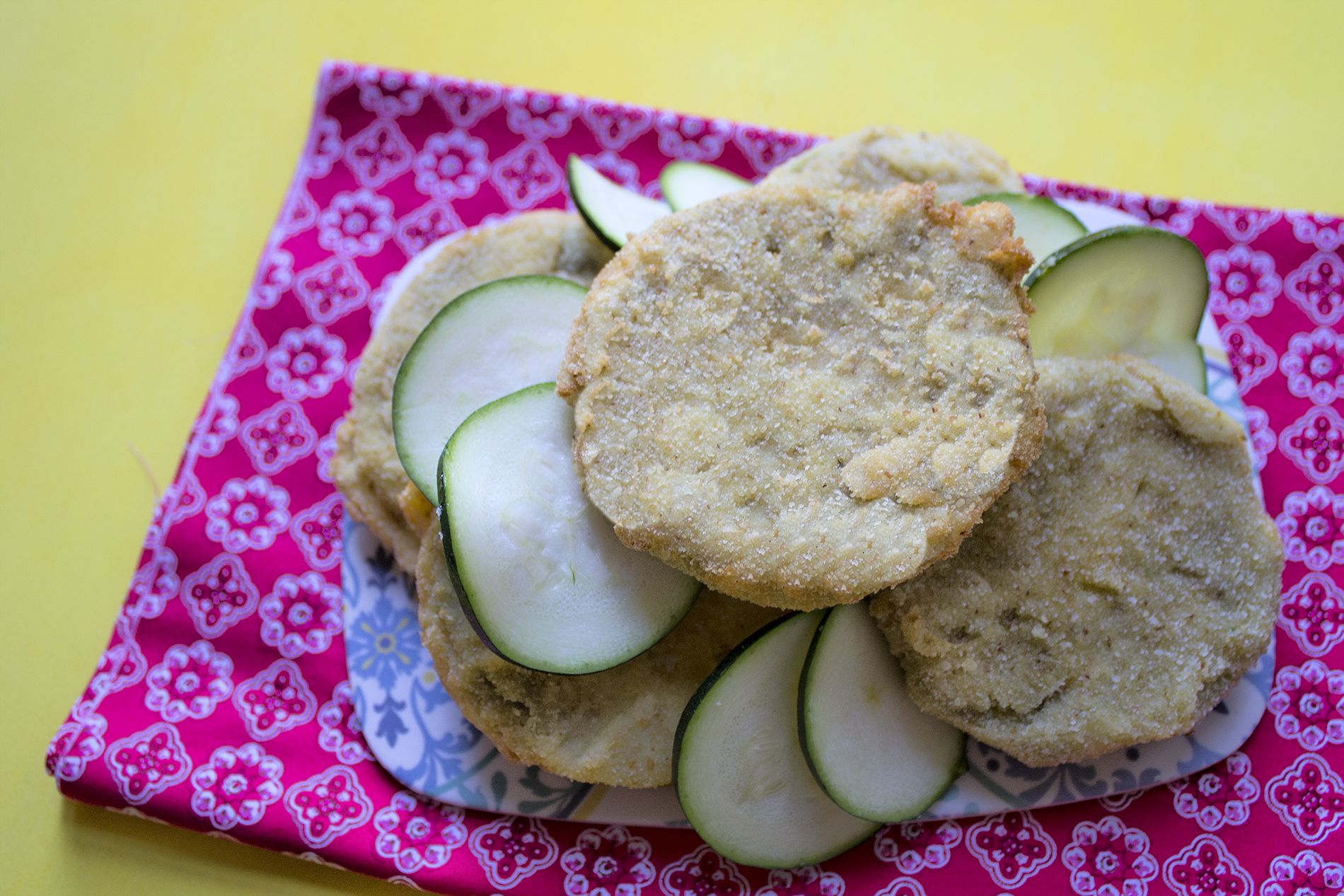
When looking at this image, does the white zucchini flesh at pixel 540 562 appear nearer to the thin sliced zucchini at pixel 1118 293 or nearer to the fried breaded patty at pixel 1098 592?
the fried breaded patty at pixel 1098 592

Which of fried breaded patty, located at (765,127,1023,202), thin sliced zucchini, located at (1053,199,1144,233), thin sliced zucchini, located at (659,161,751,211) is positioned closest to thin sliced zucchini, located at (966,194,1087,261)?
fried breaded patty, located at (765,127,1023,202)

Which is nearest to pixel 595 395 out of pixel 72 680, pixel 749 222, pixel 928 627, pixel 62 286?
pixel 749 222

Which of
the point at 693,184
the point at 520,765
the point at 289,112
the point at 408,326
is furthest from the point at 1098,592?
the point at 289,112

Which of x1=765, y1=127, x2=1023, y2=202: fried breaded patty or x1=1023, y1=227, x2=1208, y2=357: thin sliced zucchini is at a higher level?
x1=765, y1=127, x2=1023, y2=202: fried breaded patty

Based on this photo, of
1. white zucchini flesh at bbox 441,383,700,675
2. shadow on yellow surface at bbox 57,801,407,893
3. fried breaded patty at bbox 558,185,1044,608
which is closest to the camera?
fried breaded patty at bbox 558,185,1044,608

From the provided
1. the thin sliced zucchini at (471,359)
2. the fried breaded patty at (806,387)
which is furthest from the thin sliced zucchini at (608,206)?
the fried breaded patty at (806,387)

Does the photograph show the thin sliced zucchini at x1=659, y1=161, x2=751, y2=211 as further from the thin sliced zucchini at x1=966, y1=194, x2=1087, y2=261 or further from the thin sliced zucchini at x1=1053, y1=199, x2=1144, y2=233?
the thin sliced zucchini at x1=1053, y1=199, x2=1144, y2=233

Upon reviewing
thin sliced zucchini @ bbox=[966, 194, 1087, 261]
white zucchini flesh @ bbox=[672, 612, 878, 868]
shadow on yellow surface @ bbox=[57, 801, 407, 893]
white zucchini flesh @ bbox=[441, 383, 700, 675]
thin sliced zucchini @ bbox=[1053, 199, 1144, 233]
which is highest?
thin sliced zucchini @ bbox=[966, 194, 1087, 261]
